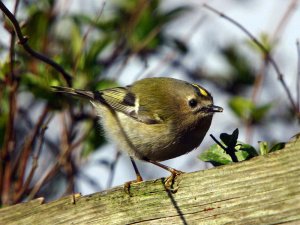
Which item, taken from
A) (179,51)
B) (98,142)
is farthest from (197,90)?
(98,142)

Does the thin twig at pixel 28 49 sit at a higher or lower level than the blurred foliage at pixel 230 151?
higher

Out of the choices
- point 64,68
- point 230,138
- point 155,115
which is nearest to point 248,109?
point 155,115

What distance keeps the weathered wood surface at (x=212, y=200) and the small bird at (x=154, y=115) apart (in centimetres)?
97

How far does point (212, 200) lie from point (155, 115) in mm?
1677

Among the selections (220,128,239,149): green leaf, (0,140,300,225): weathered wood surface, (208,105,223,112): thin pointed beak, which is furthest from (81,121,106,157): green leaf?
(220,128,239,149): green leaf

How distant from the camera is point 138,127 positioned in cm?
435

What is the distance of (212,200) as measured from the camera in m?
2.77

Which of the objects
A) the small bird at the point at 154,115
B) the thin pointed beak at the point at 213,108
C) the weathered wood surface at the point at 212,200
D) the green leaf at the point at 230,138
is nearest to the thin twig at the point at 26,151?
the small bird at the point at 154,115

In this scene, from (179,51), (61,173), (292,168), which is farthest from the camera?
(61,173)

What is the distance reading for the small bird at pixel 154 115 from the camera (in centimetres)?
420

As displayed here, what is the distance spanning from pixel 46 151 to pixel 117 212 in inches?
91.4

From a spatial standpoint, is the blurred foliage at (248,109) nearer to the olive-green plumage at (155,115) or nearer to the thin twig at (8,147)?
the olive-green plumage at (155,115)

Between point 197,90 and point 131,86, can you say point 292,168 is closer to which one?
point 197,90

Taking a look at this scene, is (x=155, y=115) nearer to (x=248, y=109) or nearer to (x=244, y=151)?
(x=248, y=109)
